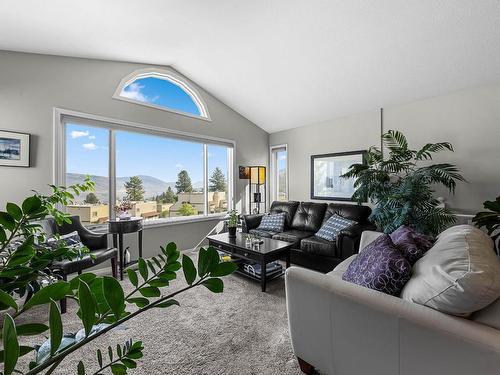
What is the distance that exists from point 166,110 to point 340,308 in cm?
367

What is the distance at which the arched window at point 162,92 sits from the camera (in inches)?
140

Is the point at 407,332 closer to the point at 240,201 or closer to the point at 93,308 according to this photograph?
the point at 93,308

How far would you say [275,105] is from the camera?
14.1 feet

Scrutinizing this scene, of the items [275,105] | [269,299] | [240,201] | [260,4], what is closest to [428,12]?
[260,4]

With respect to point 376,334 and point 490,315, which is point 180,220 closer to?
point 376,334

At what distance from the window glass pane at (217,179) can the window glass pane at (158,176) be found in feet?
0.62

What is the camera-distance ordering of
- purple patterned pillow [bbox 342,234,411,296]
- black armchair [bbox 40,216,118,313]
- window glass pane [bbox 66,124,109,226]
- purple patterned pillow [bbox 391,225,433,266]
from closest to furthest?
purple patterned pillow [bbox 342,234,411,296] → purple patterned pillow [bbox 391,225,433,266] → black armchair [bbox 40,216,118,313] → window glass pane [bbox 66,124,109,226]

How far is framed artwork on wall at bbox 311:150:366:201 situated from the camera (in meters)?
4.07

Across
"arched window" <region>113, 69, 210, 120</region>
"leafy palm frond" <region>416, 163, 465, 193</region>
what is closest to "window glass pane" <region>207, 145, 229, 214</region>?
"arched window" <region>113, 69, 210, 120</region>


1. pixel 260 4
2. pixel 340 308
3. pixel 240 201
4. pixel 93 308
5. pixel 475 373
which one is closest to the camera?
pixel 93 308

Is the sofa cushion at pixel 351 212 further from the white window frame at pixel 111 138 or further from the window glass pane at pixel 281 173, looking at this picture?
the white window frame at pixel 111 138

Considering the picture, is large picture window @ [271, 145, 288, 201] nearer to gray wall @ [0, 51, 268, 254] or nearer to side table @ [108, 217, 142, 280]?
gray wall @ [0, 51, 268, 254]

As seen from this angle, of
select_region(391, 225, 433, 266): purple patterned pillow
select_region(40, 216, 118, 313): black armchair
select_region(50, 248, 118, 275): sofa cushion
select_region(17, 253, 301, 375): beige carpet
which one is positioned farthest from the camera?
select_region(40, 216, 118, 313): black armchair

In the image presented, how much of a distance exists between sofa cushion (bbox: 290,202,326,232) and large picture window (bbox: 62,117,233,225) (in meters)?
1.42
